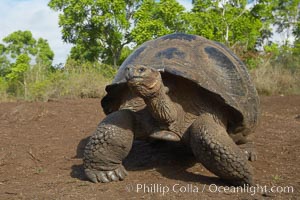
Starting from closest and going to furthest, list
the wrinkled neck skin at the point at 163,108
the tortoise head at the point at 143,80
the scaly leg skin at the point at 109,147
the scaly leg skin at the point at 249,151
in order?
the tortoise head at the point at 143,80 < the wrinkled neck skin at the point at 163,108 < the scaly leg skin at the point at 109,147 < the scaly leg skin at the point at 249,151

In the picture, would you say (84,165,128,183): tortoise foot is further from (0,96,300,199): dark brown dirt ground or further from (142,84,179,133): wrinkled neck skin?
(142,84,179,133): wrinkled neck skin

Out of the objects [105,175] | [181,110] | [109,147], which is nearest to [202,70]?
[181,110]

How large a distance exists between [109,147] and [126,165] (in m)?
0.86

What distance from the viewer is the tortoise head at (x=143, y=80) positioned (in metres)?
3.16

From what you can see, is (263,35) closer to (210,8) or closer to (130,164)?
(210,8)

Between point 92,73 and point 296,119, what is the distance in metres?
6.60

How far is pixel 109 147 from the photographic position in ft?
12.3

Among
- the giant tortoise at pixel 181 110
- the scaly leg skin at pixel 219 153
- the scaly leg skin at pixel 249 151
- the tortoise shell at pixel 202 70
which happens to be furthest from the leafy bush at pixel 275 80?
the scaly leg skin at pixel 219 153

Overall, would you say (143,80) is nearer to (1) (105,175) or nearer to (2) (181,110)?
(2) (181,110)

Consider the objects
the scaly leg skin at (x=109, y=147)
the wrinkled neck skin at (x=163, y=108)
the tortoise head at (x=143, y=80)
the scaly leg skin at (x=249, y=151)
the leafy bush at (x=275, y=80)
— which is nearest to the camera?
the tortoise head at (x=143, y=80)

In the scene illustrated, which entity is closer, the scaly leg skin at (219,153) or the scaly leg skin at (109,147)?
the scaly leg skin at (219,153)

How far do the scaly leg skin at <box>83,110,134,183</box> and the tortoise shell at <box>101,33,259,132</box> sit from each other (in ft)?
1.36

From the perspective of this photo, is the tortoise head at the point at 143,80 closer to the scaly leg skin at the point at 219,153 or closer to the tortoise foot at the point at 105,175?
the scaly leg skin at the point at 219,153

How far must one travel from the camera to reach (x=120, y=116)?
3.78 metres
